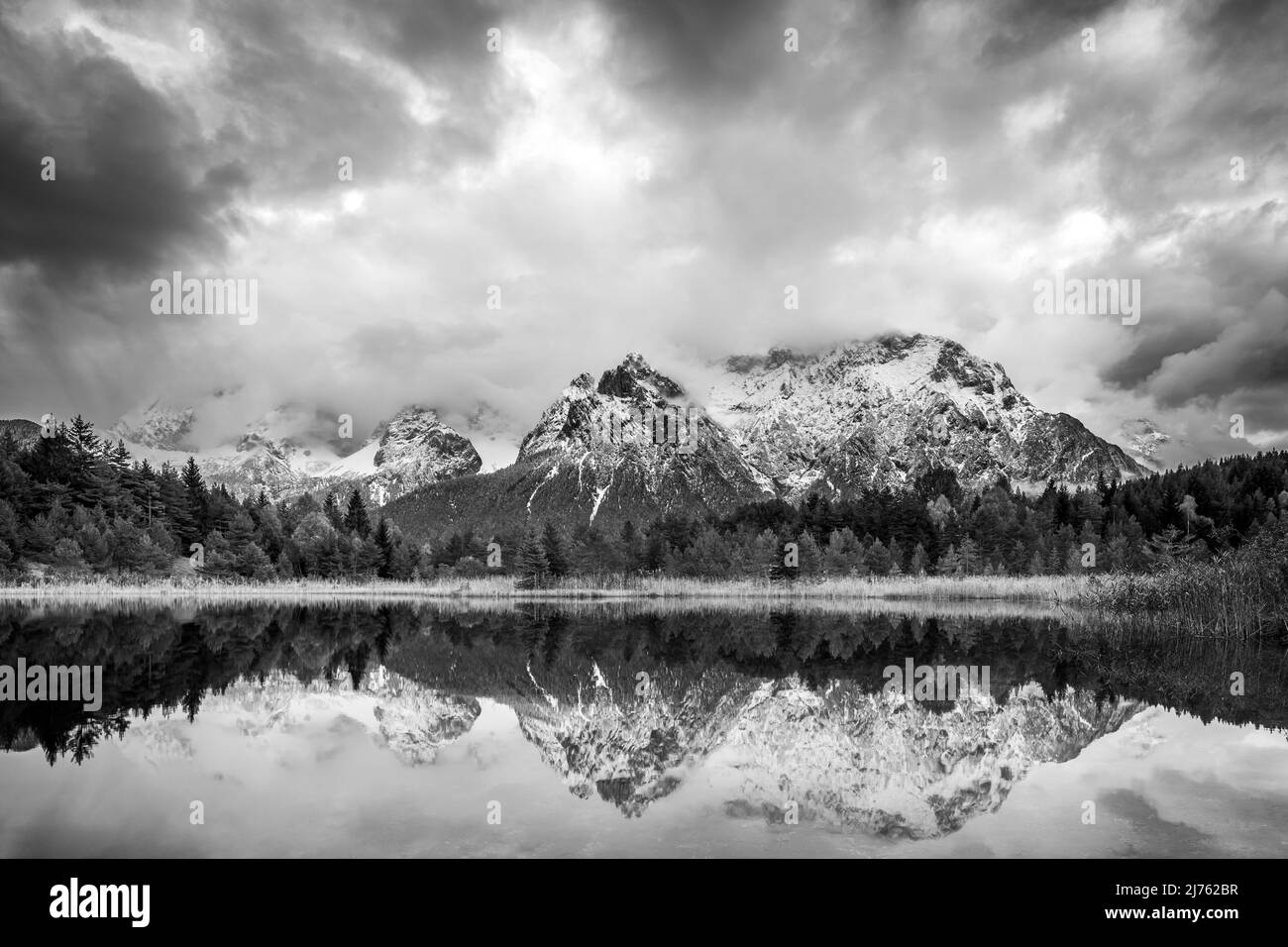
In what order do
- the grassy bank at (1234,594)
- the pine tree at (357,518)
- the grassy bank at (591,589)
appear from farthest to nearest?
the pine tree at (357,518)
the grassy bank at (591,589)
the grassy bank at (1234,594)

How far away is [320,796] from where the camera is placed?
11688 mm

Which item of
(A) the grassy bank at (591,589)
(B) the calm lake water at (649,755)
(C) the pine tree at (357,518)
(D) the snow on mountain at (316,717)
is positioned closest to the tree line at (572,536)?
(A) the grassy bank at (591,589)

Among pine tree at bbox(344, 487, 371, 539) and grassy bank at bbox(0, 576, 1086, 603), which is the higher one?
pine tree at bbox(344, 487, 371, 539)

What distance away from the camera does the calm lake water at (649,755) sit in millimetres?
9984

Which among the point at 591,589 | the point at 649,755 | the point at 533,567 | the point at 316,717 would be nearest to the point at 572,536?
the point at 533,567

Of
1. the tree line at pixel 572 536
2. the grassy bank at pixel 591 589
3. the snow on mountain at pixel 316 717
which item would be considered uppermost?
the tree line at pixel 572 536

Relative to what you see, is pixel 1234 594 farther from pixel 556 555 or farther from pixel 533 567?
pixel 556 555

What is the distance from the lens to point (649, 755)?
46.0 ft

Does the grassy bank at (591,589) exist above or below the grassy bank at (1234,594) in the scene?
below

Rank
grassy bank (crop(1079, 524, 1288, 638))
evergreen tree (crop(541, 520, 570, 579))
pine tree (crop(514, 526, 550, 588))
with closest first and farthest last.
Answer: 1. grassy bank (crop(1079, 524, 1288, 638))
2. pine tree (crop(514, 526, 550, 588))
3. evergreen tree (crop(541, 520, 570, 579))

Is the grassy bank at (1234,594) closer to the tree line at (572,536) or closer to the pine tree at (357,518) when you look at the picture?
the tree line at (572,536)

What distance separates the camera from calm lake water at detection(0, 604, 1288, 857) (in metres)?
9.98

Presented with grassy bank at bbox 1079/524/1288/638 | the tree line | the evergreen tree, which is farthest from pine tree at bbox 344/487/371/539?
grassy bank at bbox 1079/524/1288/638

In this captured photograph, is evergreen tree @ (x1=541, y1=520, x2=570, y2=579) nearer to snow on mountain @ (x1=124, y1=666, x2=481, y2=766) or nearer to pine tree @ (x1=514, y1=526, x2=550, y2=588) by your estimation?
pine tree @ (x1=514, y1=526, x2=550, y2=588)
